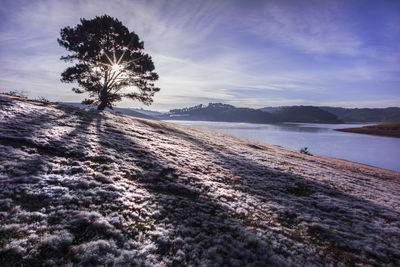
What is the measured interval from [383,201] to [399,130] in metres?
147

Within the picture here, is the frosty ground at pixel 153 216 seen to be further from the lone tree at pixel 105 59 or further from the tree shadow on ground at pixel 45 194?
the lone tree at pixel 105 59

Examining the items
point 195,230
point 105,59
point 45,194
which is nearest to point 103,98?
point 105,59

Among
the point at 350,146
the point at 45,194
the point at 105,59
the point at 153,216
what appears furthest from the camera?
the point at 350,146

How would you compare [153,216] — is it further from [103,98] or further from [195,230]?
[103,98]

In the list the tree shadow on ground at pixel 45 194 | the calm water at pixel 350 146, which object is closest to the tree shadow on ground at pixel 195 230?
the tree shadow on ground at pixel 45 194

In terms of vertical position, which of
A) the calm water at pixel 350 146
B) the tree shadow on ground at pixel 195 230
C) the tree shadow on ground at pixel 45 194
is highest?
the tree shadow on ground at pixel 45 194

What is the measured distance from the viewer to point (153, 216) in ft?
14.7

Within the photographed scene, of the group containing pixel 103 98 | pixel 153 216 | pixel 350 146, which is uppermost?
pixel 103 98

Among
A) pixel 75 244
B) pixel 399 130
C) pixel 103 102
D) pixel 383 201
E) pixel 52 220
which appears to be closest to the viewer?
pixel 75 244

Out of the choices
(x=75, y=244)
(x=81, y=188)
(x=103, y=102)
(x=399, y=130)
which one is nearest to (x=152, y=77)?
(x=103, y=102)

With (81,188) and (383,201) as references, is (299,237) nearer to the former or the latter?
(81,188)

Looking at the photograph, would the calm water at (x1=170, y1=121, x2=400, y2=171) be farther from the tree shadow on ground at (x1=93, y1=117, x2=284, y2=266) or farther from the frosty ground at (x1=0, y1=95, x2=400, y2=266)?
the tree shadow on ground at (x1=93, y1=117, x2=284, y2=266)

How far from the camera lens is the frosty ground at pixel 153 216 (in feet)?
10.4

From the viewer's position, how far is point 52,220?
3.52 m
